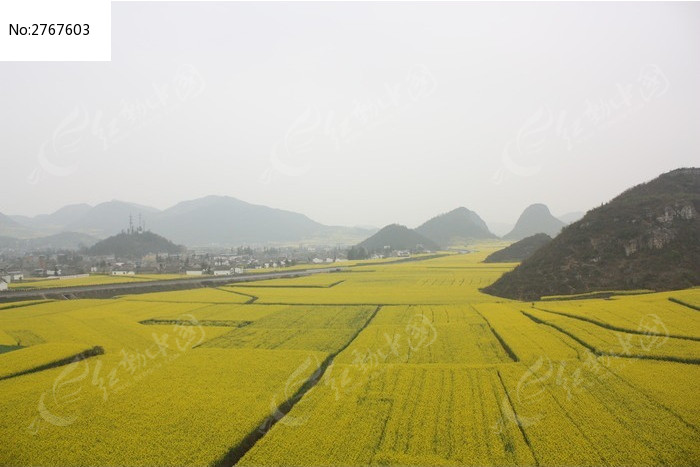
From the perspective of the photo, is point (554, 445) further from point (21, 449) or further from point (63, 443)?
point (21, 449)

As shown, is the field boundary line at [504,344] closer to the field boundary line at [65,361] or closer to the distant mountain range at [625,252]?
the distant mountain range at [625,252]

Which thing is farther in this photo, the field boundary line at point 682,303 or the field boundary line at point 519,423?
the field boundary line at point 682,303

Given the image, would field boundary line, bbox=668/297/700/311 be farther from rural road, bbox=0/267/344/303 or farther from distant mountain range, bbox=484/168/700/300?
rural road, bbox=0/267/344/303

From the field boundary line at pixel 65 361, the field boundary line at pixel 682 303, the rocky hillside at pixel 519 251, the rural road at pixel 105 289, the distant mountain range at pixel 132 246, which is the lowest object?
the field boundary line at pixel 65 361

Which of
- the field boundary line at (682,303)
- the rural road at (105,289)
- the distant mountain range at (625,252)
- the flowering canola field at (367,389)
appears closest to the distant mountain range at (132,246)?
the rural road at (105,289)

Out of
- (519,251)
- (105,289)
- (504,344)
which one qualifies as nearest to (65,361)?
(504,344)

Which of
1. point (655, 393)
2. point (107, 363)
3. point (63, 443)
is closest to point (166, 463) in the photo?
point (63, 443)
